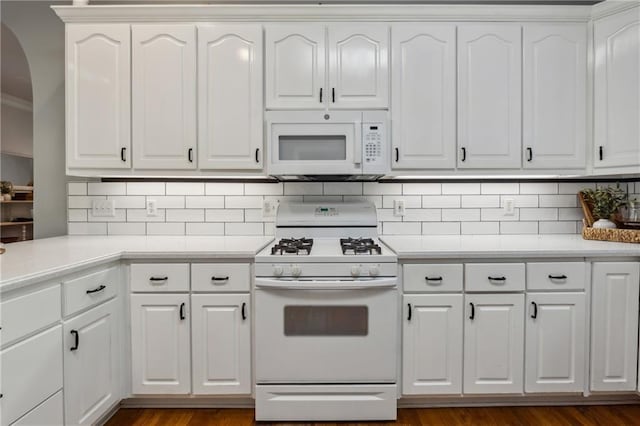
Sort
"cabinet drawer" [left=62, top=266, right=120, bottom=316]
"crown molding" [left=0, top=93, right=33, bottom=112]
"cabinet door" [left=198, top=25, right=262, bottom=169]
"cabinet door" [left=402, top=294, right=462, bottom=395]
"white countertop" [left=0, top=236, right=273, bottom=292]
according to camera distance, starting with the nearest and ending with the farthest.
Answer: "white countertop" [left=0, top=236, right=273, bottom=292], "cabinet drawer" [left=62, top=266, right=120, bottom=316], "cabinet door" [left=402, top=294, right=462, bottom=395], "cabinet door" [left=198, top=25, right=262, bottom=169], "crown molding" [left=0, top=93, right=33, bottom=112]

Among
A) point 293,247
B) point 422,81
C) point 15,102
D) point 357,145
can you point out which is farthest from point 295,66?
point 15,102

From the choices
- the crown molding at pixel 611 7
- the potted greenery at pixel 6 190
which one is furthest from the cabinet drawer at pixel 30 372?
the potted greenery at pixel 6 190

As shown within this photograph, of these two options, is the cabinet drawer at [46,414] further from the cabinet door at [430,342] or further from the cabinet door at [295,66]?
the cabinet door at [295,66]

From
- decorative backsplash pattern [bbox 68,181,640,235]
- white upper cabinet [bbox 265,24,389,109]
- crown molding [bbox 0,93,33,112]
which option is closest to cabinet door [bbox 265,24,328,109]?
white upper cabinet [bbox 265,24,389,109]

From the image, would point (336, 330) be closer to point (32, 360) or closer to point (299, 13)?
point (32, 360)

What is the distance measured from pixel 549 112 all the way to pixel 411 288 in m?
1.40

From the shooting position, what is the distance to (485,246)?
1.94 meters

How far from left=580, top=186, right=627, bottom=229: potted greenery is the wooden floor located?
105 centimetres

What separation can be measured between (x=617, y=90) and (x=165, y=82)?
2.69 m

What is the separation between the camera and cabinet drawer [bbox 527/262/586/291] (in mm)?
1839

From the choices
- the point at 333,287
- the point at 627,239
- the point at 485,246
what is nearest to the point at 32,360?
the point at 333,287

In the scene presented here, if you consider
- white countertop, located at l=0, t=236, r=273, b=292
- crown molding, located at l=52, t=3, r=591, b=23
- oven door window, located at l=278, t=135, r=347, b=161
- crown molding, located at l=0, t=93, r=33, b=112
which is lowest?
white countertop, located at l=0, t=236, r=273, b=292

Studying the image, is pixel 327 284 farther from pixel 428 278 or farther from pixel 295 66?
pixel 295 66

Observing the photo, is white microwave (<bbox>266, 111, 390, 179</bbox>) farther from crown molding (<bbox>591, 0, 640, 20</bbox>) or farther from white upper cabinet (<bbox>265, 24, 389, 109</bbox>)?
crown molding (<bbox>591, 0, 640, 20</bbox>)
